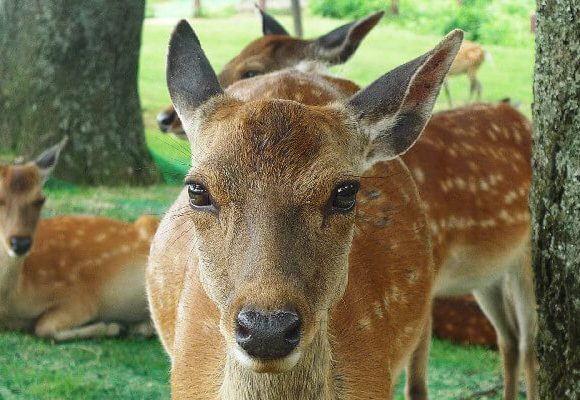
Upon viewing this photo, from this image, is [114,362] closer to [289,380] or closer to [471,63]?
[289,380]

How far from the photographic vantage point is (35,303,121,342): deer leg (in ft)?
18.7

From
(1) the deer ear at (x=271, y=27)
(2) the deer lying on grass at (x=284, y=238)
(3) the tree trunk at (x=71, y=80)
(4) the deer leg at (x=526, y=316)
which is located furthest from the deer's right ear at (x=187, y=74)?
(3) the tree trunk at (x=71, y=80)

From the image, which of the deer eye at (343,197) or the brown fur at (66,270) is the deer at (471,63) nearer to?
the brown fur at (66,270)

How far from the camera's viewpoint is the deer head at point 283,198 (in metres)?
2.25

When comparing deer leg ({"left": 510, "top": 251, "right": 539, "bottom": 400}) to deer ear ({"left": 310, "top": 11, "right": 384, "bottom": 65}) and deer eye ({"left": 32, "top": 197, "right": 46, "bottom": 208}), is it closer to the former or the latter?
deer ear ({"left": 310, "top": 11, "right": 384, "bottom": 65})

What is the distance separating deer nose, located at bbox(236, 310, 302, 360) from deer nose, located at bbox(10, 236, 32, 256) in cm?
372

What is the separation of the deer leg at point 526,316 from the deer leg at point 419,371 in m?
0.59

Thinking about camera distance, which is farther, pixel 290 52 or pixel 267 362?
pixel 290 52

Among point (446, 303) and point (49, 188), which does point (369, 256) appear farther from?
point (49, 188)

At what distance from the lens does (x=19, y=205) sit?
19.1ft

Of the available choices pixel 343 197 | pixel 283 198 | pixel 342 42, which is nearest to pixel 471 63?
pixel 342 42

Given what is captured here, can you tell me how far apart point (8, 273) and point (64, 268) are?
1.34 ft

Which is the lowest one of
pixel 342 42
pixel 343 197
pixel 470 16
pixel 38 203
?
pixel 470 16

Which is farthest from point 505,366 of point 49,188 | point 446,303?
point 49,188
